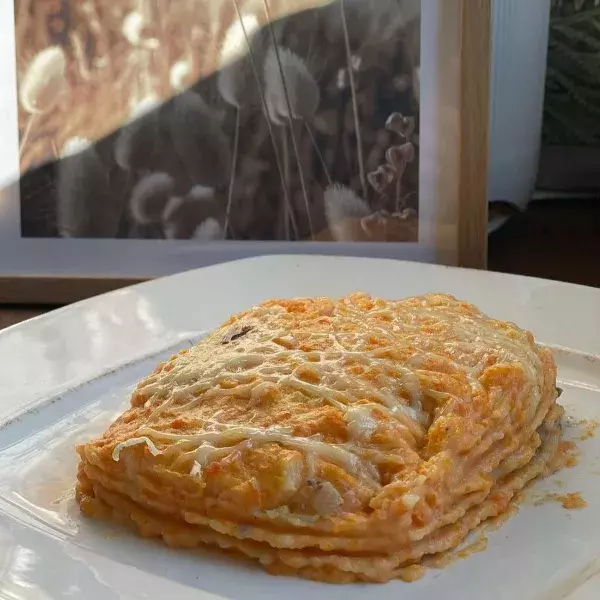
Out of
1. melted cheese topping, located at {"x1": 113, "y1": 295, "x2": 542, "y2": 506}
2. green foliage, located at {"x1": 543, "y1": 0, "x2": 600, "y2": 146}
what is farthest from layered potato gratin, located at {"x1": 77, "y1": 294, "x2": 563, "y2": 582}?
green foliage, located at {"x1": 543, "y1": 0, "x2": 600, "y2": 146}

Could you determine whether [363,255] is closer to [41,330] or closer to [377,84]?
[377,84]

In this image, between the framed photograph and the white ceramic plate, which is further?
the framed photograph

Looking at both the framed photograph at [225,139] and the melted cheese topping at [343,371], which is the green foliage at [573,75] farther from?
the melted cheese topping at [343,371]

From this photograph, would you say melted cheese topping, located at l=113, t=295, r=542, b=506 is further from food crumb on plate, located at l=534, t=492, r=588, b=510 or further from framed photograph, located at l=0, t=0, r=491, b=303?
framed photograph, located at l=0, t=0, r=491, b=303

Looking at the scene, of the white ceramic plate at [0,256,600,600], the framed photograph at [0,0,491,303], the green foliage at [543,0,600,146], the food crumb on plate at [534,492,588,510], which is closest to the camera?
the white ceramic plate at [0,256,600,600]

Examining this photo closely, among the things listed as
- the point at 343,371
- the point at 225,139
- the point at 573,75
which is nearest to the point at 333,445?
the point at 343,371

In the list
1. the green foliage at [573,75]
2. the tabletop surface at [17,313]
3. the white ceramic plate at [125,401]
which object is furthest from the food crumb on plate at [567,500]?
the green foliage at [573,75]
